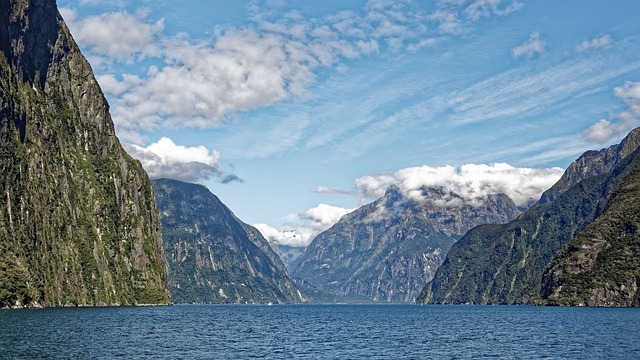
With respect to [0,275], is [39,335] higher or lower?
lower

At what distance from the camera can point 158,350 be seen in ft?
325

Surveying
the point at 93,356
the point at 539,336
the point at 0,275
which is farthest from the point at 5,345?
the point at 0,275

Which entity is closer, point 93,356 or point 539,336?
point 93,356

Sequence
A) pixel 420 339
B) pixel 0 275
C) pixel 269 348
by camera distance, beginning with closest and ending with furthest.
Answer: pixel 269 348
pixel 420 339
pixel 0 275

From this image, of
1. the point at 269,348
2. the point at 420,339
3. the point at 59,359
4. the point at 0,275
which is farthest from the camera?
Result: the point at 0,275

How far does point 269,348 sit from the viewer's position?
360 feet

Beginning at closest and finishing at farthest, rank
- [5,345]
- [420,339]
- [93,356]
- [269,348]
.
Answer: [93,356]
[5,345]
[269,348]
[420,339]

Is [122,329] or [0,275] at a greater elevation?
[0,275]

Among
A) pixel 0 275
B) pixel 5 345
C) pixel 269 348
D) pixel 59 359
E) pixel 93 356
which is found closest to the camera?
pixel 59 359

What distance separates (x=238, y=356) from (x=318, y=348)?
1862 centimetres

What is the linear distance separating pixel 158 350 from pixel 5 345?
20977 mm

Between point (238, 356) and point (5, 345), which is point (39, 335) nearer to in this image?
point (5, 345)

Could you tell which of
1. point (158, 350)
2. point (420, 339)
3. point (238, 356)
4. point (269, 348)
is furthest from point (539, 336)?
point (158, 350)

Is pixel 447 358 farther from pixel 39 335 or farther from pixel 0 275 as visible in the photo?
pixel 0 275
